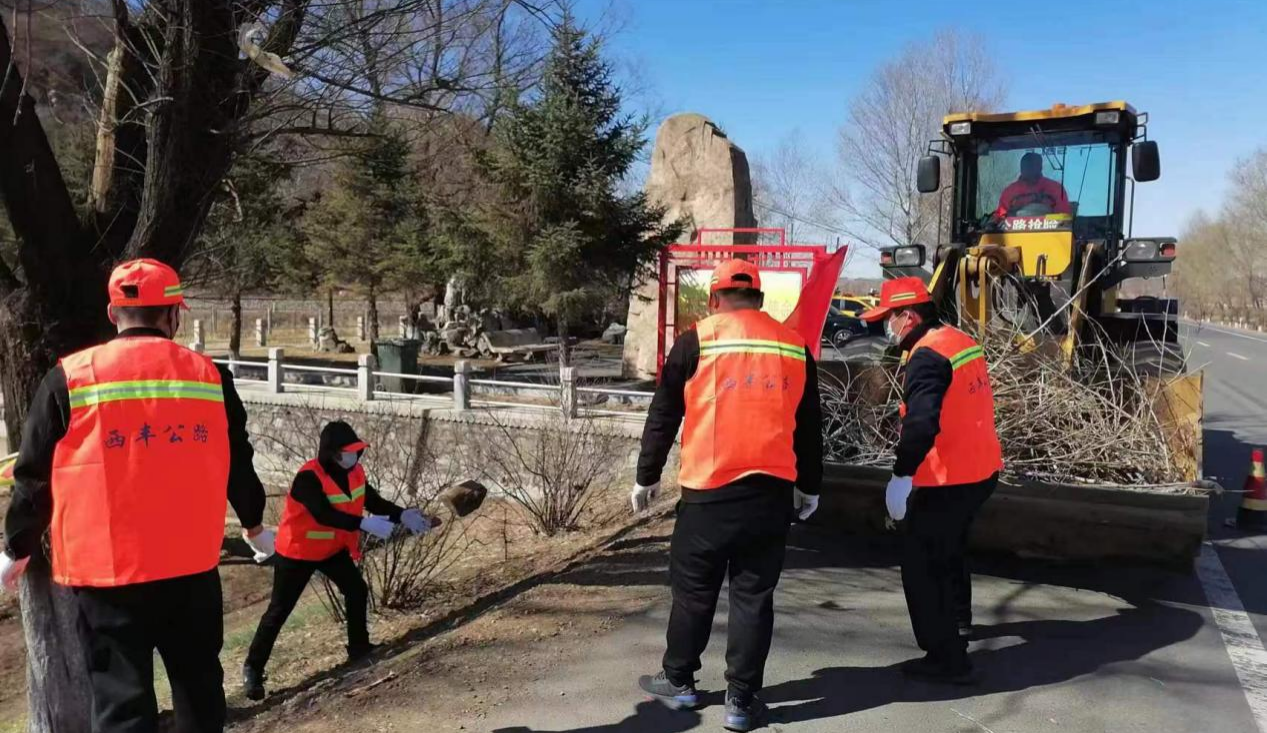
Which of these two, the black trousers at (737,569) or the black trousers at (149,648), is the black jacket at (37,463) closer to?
the black trousers at (149,648)

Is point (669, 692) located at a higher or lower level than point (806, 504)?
lower

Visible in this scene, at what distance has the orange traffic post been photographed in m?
7.14

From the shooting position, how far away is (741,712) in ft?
11.4

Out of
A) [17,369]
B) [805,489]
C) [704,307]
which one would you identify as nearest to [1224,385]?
[704,307]

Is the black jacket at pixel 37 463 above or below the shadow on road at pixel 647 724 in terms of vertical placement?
above

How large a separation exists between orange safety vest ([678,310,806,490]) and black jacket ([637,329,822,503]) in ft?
0.16

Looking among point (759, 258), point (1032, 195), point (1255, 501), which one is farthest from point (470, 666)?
point (759, 258)

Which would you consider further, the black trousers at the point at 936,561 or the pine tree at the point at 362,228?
the pine tree at the point at 362,228

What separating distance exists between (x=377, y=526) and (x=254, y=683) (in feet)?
3.40

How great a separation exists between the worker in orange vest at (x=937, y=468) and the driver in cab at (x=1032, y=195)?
5048 millimetres

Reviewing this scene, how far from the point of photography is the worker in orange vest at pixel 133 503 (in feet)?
9.02

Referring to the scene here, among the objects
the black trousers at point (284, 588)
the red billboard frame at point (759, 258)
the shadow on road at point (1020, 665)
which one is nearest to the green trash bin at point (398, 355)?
the red billboard frame at point (759, 258)

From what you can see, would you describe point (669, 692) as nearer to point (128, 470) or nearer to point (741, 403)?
point (741, 403)

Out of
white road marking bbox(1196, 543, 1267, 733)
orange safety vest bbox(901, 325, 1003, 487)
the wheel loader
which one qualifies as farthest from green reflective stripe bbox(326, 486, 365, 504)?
the wheel loader
